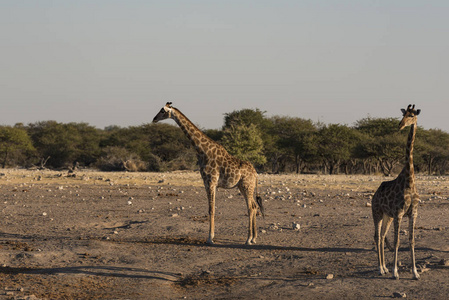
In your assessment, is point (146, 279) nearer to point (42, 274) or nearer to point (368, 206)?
point (42, 274)

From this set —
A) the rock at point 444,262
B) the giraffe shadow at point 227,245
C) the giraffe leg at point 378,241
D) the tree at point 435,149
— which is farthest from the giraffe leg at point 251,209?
the tree at point 435,149

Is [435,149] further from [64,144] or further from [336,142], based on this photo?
[64,144]

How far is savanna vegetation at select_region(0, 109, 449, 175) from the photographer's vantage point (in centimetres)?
5272

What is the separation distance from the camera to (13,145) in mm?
58188

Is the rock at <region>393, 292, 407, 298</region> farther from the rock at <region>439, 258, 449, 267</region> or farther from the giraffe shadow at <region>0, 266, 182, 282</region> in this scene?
the giraffe shadow at <region>0, 266, 182, 282</region>

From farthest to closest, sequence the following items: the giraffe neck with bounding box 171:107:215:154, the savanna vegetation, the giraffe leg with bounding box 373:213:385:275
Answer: the savanna vegetation → the giraffe neck with bounding box 171:107:215:154 → the giraffe leg with bounding box 373:213:385:275

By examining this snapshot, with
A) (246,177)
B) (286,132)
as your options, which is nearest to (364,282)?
(246,177)

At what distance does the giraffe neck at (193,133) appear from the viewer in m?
13.2

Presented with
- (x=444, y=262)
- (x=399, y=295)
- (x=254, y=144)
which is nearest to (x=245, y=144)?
(x=254, y=144)

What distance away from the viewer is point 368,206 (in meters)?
18.8

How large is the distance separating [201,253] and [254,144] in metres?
39.3

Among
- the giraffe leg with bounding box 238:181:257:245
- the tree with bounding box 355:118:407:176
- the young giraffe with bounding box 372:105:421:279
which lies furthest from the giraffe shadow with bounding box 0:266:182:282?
the tree with bounding box 355:118:407:176

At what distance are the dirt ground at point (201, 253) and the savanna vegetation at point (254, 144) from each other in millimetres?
32872

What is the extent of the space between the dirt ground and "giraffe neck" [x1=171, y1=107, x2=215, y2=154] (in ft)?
6.76
